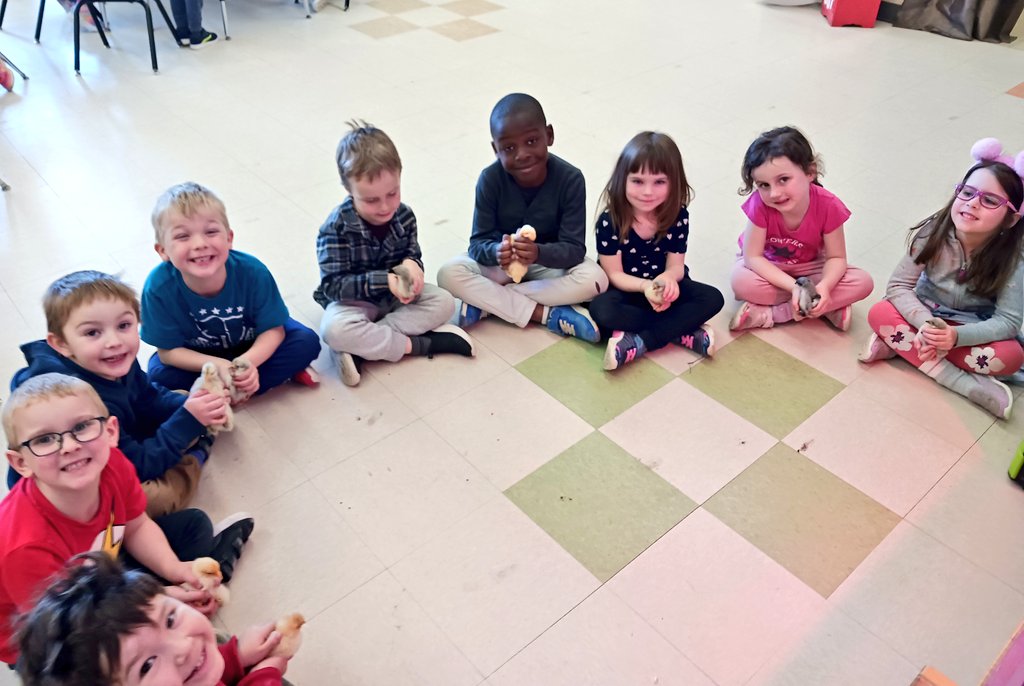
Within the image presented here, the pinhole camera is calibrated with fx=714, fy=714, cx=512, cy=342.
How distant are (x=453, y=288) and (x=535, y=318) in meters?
0.25

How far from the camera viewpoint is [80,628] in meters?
0.78

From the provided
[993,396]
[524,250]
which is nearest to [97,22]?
[524,250]

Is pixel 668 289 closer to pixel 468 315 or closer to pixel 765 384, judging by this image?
pixel 765 384

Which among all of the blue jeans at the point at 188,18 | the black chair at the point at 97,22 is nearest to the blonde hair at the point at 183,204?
the black chair at the point at 97,22

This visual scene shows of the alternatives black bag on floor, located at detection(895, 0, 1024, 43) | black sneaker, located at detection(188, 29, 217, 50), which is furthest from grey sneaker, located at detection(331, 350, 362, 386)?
black bag on floor, located at detection(895, 0, 1024, 43)

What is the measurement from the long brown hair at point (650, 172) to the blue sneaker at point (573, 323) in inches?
9.5

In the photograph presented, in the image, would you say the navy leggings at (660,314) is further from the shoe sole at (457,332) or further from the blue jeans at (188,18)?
the blue jeans at (188,18)

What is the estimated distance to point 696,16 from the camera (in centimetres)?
445

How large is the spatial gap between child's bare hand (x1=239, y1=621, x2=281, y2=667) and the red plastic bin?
4.50 m

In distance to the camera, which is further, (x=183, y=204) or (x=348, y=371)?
(x=348, y=371)

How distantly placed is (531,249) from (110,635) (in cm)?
135

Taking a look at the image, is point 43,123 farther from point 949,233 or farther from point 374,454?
point 949,233

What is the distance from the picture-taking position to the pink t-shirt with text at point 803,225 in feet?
6.44

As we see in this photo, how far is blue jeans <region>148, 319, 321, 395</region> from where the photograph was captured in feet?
5.52
